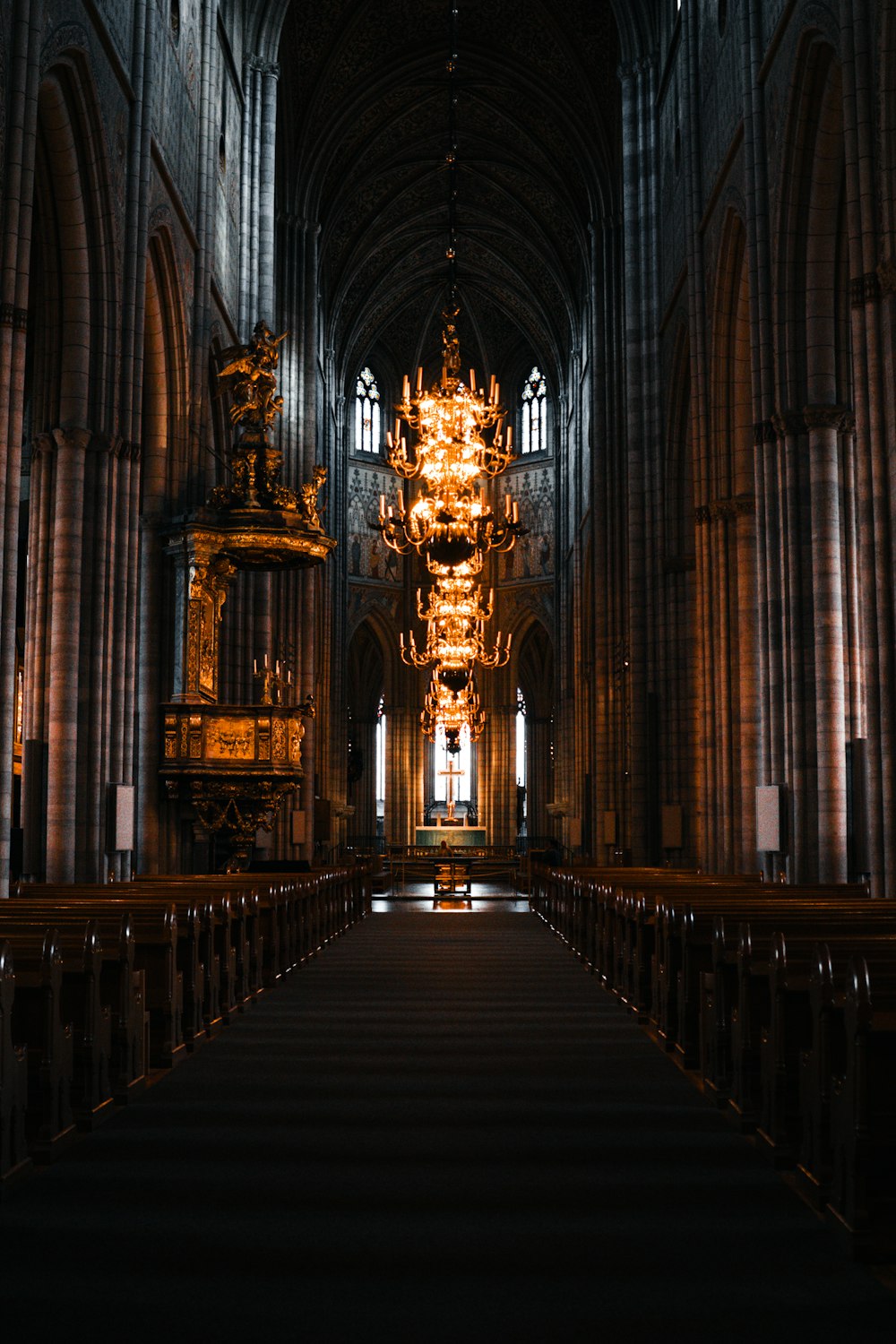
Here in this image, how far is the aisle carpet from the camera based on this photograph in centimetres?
369

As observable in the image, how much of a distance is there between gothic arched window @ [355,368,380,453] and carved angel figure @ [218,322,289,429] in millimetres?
27460

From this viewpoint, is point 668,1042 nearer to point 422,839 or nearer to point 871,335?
point 871,335

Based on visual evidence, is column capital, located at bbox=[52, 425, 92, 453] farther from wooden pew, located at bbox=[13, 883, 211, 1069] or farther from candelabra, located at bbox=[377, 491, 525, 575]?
wooden pew, located at bbox=[13, 883, 211, 1069]

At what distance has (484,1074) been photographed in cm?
700

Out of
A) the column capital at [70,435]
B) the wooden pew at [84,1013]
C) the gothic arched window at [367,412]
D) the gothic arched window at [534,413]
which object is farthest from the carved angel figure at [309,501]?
the gothic arched window at [534,413]

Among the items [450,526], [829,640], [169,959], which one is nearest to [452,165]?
[450,526]

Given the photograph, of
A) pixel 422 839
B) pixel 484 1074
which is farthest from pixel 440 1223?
pixel 422 839

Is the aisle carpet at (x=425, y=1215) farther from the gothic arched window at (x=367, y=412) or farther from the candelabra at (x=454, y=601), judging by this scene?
the gothic arched window at (x=367, y=412)

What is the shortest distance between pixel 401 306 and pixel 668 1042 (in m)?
39.6

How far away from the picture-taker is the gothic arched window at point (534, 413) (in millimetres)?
46562

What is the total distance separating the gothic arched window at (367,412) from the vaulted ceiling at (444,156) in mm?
1344

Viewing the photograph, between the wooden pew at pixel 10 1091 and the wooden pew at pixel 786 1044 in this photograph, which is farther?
the wooden pew at pixel 786 1044

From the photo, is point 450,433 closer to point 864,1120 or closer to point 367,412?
point 864,1120

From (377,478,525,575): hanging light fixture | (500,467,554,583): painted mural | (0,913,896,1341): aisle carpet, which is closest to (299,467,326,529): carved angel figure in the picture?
(377,478,525,575): hanging light fixture
